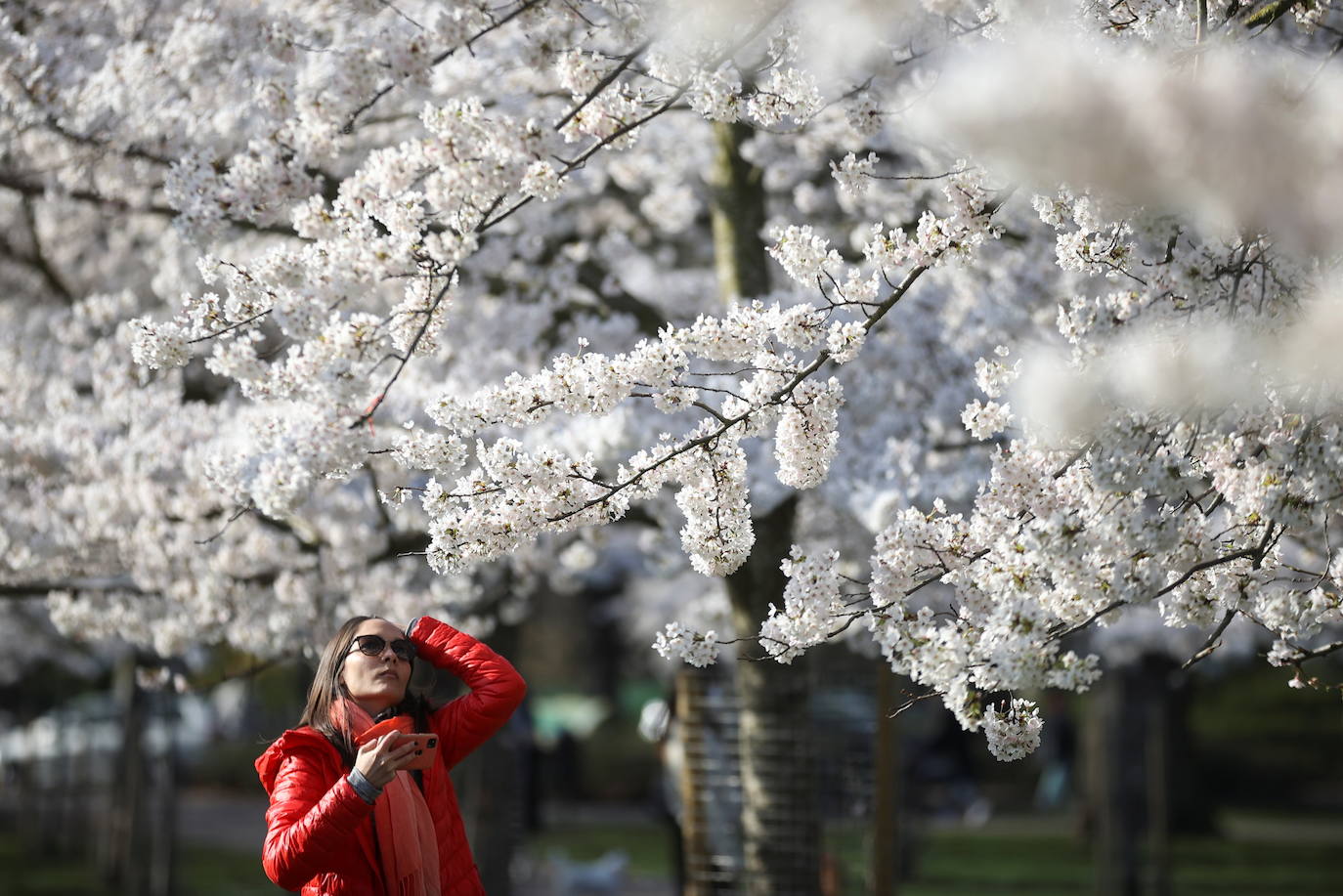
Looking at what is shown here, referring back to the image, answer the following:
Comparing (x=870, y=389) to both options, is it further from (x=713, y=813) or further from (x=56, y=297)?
(x=56, y=297)

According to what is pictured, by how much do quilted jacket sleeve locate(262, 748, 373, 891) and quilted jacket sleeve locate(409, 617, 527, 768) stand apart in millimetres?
497

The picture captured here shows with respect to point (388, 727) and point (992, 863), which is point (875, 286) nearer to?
point (388, 727)

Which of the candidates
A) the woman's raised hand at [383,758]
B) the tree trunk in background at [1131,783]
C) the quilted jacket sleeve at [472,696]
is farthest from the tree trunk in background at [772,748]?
the tree trunk in background at [1131,783]

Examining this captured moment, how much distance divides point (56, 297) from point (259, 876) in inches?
288

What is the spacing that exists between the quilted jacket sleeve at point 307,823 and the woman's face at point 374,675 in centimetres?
25

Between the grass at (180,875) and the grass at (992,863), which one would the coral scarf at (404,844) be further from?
the grass at (992,863)

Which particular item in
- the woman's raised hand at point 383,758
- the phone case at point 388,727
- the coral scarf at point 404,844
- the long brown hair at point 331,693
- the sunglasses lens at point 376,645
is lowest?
the coral scarf at point 404,844

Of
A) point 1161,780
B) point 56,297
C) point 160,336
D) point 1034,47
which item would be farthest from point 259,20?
point 1161,780

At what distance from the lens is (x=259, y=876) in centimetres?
1523

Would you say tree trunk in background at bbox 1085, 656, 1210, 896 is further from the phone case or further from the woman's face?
the phone case

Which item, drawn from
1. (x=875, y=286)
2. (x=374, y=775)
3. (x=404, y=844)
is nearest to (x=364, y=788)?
(x=374, y=775)

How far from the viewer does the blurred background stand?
7.89 m

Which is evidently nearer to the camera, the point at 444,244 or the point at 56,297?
the point at 444,244

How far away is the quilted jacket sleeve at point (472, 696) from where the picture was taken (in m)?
4.39
